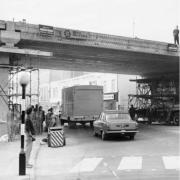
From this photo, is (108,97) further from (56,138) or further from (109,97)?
(56,138)

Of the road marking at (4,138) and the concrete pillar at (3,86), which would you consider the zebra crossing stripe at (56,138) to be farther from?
the concrete pillar at (3,86)

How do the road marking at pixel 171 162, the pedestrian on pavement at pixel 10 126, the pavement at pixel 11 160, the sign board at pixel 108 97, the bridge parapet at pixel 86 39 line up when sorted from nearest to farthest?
the pavement at pixel 11 160, the road marking at pixel 171 162, the pedestrian on pavement at pixel 10 126, the bridge parapet at pixel 86 39, the sign board at pixel 108 97

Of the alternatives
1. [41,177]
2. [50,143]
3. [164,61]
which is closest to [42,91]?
[164,61]

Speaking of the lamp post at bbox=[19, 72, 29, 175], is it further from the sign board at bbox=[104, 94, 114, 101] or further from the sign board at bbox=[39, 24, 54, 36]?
the sign board at bbox=[104, 94, 114, 101]

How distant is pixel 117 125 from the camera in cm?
2250

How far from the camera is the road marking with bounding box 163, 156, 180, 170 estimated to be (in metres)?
13.6

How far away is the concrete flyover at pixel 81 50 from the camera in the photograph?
988 inches

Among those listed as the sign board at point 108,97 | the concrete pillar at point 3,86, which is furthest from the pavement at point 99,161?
the sign board at point 108,97

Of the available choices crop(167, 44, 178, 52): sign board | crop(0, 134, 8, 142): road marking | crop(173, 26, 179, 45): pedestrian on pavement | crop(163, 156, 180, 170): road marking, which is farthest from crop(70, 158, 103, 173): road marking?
crop(173, 26, 179, 45): pedestrian on pavement

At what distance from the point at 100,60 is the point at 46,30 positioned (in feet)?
40.5

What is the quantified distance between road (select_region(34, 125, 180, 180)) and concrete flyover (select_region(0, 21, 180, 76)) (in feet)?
25.4

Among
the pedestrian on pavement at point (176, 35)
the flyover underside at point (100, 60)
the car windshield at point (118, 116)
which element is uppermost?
the pedestrian on pavement at point (176, 35)

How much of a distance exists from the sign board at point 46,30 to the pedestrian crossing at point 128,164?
12.1m

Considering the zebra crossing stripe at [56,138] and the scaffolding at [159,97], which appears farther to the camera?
the scaffolding at [159,97]
